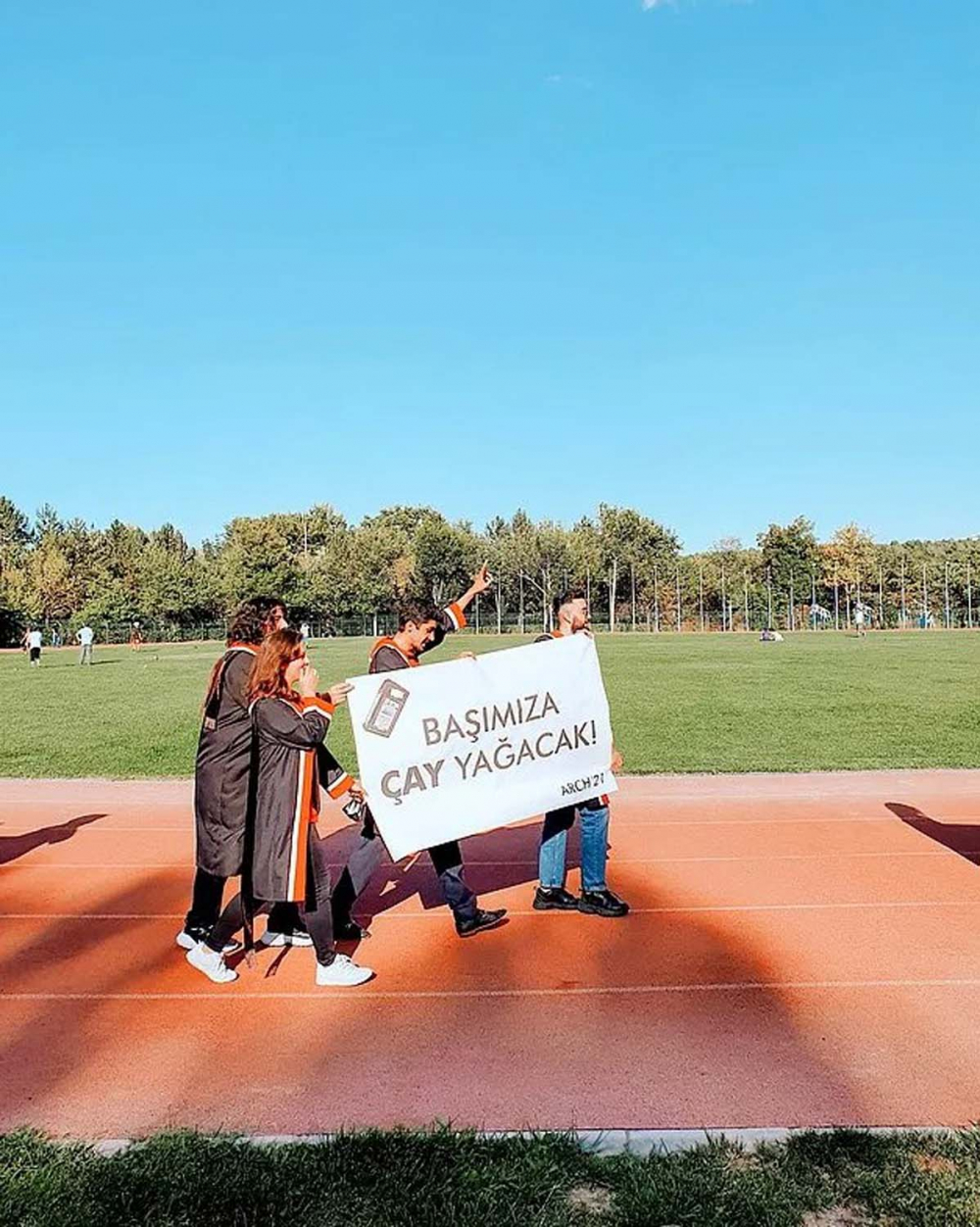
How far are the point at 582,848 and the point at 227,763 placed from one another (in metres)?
2.46

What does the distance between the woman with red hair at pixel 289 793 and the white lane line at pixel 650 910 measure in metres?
1.51

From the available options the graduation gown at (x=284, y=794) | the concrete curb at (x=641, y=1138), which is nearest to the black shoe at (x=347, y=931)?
the graduation gown at (x=284, y=794)

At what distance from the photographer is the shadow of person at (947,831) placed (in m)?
9.12

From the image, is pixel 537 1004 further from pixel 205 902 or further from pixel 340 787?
pixel 205 902

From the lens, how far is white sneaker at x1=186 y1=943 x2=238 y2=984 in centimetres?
605

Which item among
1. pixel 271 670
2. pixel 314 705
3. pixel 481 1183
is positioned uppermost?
pixel 271 670

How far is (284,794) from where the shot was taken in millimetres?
5750

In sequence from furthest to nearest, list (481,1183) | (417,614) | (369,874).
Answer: (417,614) → (369,874) → (481,1183)

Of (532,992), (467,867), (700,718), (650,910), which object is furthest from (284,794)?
(700,718)

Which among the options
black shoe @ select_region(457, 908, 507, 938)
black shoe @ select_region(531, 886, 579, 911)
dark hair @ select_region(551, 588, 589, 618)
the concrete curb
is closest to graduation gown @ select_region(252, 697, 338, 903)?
black shoe @ select_region(457, 908, 507, 938)

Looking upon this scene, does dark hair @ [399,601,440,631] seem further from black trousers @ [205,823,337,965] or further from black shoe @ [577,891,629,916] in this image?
black shoe @ [577,891,629,916]

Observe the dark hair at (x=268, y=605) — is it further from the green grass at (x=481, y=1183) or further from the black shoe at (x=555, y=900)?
the green grass at (x=481, y=1183)

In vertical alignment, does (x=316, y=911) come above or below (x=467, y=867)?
above

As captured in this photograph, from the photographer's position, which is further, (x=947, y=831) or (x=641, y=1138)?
(x=947, y=831)
